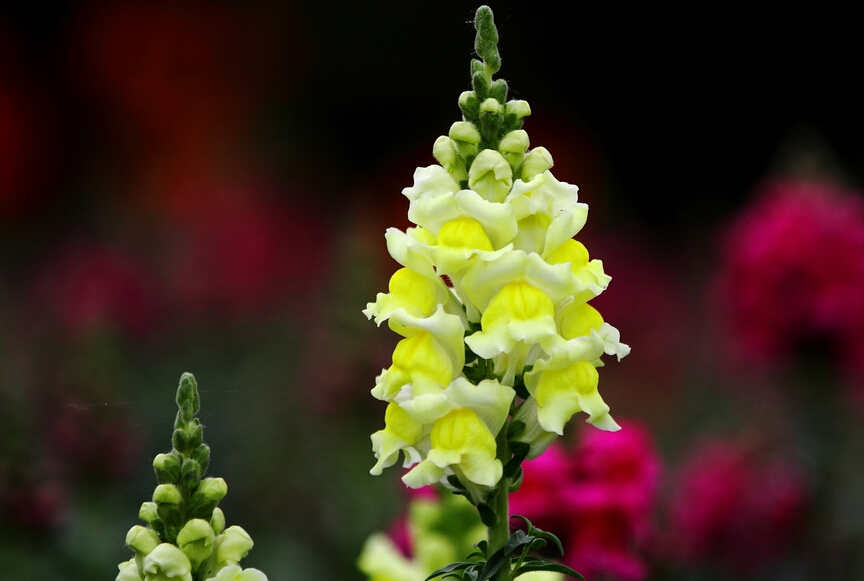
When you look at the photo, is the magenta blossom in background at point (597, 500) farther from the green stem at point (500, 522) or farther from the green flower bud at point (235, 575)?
the green flower bud at point (235, 575)

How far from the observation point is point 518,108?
1471 millimetres

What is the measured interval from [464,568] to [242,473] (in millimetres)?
3238

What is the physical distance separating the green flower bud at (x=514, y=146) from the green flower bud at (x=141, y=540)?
2.18ft

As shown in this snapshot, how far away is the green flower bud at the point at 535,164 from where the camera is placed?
1.49 meters

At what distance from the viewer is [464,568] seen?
1.49 metres

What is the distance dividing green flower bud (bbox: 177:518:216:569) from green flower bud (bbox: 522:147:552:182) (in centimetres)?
61

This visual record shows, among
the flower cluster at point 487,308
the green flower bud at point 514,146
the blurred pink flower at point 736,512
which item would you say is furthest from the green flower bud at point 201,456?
the blurred pink flower at point 736,512

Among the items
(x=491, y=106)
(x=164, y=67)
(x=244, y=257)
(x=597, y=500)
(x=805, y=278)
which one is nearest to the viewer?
(x=491, y=106)

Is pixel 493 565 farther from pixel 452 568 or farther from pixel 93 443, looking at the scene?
pixel 93 443

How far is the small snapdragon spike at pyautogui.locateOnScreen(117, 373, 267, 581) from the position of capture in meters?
1.37

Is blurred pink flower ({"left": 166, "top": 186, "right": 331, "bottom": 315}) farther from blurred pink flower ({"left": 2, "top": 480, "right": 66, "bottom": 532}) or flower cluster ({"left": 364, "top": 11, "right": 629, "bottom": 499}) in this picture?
flower cluster ({"left": 364, "top": 11, "right": 629, "bottom": 499})

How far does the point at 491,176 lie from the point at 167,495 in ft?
1.91

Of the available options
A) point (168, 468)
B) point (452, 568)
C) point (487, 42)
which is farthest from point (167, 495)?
point (487, 42)

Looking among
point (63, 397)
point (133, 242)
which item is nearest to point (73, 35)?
point (133, 242)
